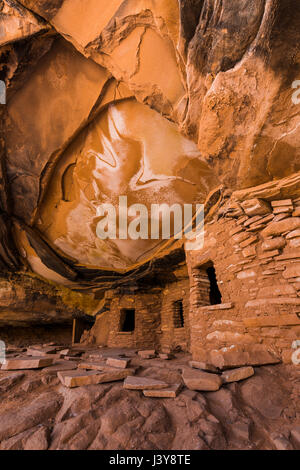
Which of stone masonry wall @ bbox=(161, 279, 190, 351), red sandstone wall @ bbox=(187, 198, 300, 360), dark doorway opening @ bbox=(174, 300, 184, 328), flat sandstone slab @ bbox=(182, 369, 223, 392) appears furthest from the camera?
dark doorway opening @ bbox=(174, 300, 184, 328)

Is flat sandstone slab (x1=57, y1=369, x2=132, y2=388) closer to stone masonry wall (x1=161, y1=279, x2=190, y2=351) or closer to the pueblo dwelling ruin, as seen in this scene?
the pueblo dwelling ruin

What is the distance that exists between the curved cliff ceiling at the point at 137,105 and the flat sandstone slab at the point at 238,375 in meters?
2.31

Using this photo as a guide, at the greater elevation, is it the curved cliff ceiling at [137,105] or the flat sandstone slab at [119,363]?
the curved cliff ceiling at [137,105]

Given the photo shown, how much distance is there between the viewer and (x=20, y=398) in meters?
1.87

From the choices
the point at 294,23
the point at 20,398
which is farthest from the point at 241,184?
the point at 20,398

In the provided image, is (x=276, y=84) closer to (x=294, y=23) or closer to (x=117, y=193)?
(x=294, y=23)

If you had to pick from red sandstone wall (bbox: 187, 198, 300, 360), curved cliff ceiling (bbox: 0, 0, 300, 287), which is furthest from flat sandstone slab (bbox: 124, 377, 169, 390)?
curved cliff ceiling (bbox: 0, 0, 300, 287)

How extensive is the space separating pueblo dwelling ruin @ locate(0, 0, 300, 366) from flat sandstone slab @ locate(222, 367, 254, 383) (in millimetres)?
187

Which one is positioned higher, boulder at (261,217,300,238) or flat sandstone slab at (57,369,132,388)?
boulder at (261,217,300,238)

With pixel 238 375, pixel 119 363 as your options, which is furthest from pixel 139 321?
pixel 238 375

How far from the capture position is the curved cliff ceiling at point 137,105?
204 cm

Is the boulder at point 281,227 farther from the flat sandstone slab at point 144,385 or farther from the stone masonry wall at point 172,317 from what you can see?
the stone masonry wall at point 172,317

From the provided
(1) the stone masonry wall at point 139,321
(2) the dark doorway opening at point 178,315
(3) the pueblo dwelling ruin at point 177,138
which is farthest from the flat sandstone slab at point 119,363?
(1) the stone masonry wall at point 139,321

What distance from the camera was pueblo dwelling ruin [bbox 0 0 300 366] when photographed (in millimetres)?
2105
